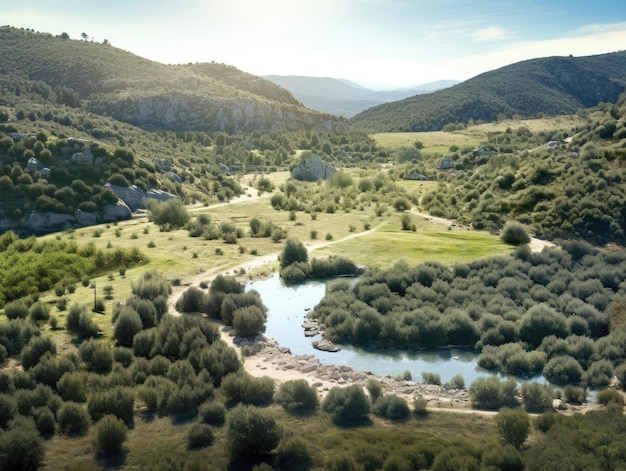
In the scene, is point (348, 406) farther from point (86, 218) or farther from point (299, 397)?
point (86, 218)

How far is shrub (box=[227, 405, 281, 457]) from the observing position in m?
18.2

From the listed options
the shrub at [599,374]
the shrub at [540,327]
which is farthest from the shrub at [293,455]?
the shrub at [540,327]

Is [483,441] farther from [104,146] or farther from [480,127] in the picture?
[480,127]

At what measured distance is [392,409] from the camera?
21375 mm

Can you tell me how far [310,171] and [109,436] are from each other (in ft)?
261

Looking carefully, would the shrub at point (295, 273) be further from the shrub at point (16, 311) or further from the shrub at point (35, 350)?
the shrub at point (35, 350)

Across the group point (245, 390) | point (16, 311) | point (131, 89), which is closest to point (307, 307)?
point (245, 390)

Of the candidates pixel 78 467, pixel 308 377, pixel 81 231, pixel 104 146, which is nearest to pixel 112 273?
pixel 81 231

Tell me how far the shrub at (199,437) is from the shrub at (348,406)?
4566mm

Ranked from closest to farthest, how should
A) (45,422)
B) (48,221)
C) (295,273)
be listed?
(45,422) → (295,273) → (48,221)

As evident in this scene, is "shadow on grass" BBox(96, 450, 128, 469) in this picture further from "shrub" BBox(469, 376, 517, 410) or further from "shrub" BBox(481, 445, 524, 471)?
"shrub" BBox(469, 376, 517, 410)

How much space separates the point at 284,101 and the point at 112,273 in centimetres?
14711

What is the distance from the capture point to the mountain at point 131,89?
135 m

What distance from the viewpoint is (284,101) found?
182125 mm
